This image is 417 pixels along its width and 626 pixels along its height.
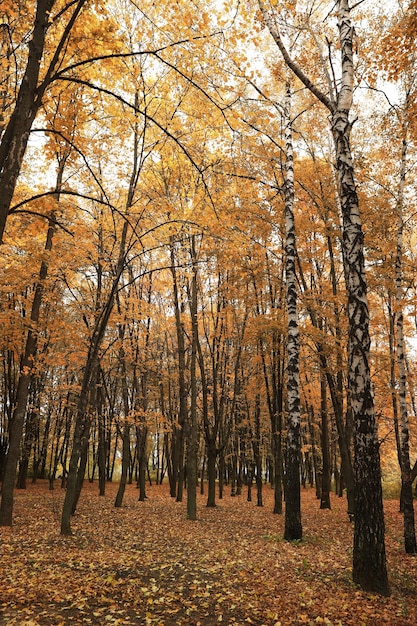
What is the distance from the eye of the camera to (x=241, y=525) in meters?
11.5

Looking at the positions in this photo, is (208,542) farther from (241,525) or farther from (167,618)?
(167,618)

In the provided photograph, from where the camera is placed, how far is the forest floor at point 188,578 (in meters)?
4.36

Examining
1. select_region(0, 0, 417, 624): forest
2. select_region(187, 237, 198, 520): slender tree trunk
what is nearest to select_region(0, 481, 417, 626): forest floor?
select_region(0, 0, 417, 624): forest

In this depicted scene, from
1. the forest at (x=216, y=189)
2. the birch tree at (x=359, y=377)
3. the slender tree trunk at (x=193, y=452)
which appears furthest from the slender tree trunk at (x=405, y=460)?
the slender tree trunk at (x=193, y=452)

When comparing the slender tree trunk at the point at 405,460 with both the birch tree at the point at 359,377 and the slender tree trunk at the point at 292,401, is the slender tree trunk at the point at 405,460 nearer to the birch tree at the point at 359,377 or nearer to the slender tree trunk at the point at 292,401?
the slender tree trunk at the point at 292,401

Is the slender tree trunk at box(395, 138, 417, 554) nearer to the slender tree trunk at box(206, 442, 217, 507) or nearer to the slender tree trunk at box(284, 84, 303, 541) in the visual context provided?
the slender tree trunk at box(284, 84, 303, 541)

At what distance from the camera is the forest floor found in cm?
436

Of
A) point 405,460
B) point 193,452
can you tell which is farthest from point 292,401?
point 193,452

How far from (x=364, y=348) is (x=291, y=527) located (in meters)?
5.57

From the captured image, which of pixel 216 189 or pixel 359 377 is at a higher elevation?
pixel 216 189

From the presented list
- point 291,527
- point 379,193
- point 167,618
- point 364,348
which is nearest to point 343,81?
point 364,348

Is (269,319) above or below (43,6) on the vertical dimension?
below

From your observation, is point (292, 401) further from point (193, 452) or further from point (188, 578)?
point (193, 452)

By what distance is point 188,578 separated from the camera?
5.85 metres
